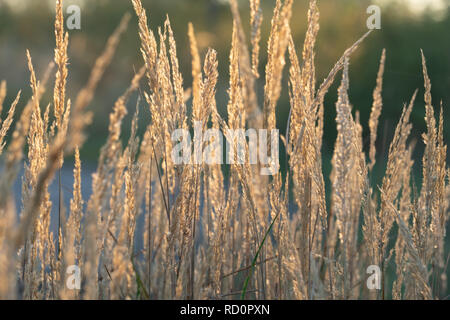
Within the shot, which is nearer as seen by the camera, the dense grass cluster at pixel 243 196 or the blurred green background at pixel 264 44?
the dense grass cluster at pixel 243 196

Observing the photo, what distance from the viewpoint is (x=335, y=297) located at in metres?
1.30

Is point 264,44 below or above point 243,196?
above

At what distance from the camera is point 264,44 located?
684 cm

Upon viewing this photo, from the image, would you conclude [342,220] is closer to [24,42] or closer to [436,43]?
[436,43]

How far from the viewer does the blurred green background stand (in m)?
6.76

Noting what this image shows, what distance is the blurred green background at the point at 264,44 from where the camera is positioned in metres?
6.76

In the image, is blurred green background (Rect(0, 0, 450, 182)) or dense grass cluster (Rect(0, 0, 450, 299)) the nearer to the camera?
dense grass cluster (Rect(0, 0, 450, 299))

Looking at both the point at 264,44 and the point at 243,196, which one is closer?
the point at 243,196

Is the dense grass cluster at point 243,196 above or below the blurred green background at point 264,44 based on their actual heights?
below

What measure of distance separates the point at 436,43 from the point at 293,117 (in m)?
6.43

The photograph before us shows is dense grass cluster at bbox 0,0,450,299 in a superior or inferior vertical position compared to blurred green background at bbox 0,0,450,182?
inferior
